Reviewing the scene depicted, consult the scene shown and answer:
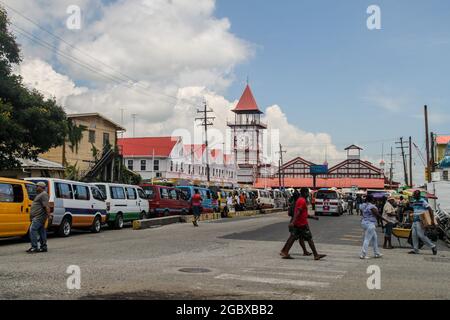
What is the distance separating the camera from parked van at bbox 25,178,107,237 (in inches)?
698

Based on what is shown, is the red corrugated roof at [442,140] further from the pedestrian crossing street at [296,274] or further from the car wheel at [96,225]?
the pedestrian crossing street at [296,274]

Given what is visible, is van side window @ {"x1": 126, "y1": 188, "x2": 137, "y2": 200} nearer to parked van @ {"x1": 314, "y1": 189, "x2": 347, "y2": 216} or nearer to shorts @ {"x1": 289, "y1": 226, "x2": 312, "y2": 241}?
shorts @ {"x1": 289, "y1": 226, "x2": 312, "y2": 241}

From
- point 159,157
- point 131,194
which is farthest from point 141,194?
point 159,157

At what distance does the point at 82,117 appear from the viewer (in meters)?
47.0

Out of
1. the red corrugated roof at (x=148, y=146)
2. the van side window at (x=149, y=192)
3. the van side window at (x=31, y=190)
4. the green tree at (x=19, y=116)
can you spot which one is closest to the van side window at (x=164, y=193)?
the van side window at (x=149, y=192)

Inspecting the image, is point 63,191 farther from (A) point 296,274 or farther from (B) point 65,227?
(A) point 296,274

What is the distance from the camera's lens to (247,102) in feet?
370

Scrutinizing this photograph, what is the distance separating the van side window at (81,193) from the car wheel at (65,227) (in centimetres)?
96

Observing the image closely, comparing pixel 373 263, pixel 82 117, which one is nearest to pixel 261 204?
pixel 82 117

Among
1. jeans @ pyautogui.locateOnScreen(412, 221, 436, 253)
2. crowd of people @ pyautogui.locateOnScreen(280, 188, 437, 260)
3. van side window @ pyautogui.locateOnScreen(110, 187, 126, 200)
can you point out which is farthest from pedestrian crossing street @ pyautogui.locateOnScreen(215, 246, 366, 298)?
van side window @ pyautogui.locateOnScreen(110, 187, 126, 200)

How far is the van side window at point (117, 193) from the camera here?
23.2 metres

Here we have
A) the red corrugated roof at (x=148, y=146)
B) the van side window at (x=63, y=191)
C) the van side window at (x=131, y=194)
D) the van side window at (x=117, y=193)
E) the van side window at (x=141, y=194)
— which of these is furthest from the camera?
the red corrugated roof at (x=148, y=146)
